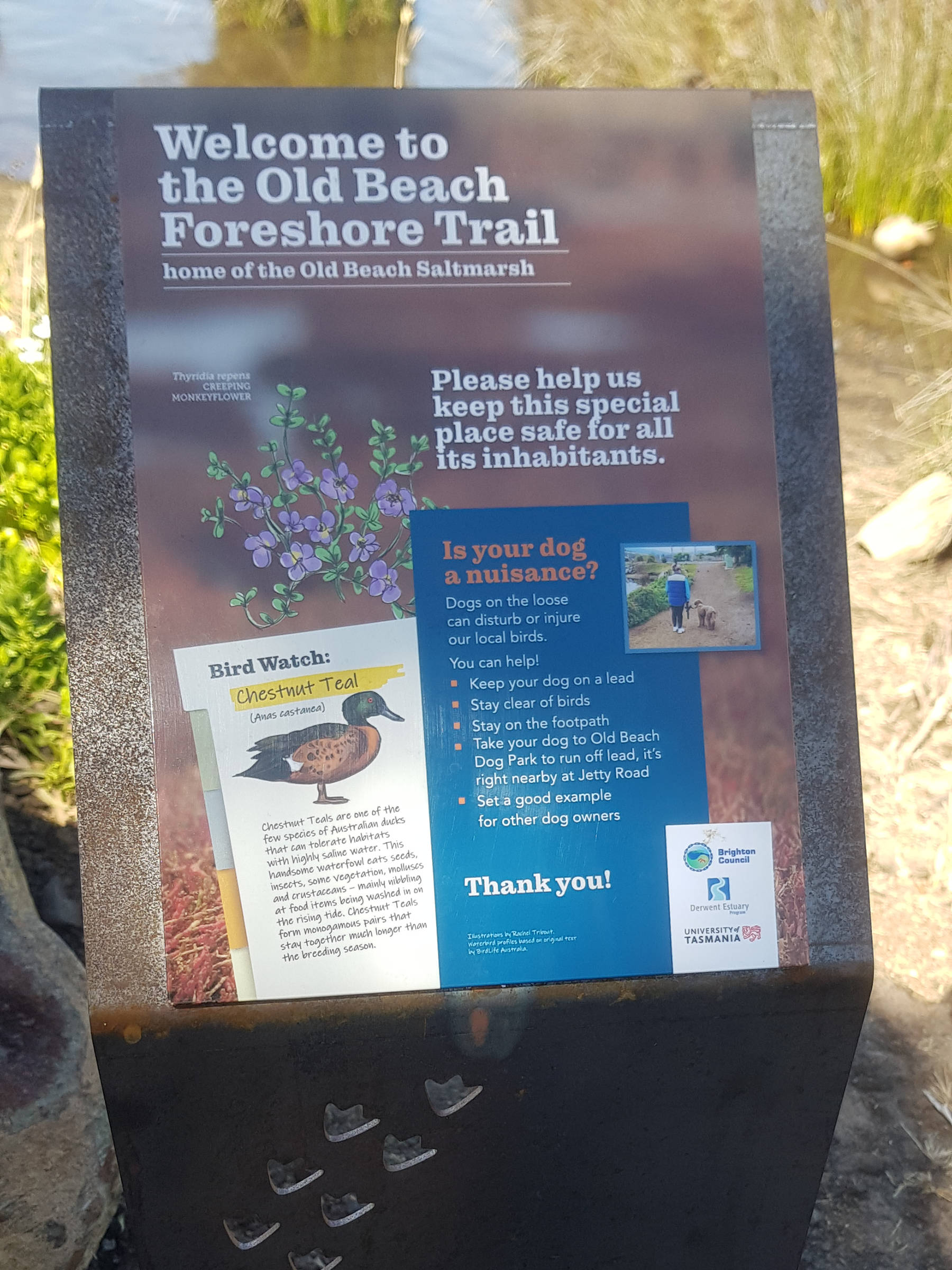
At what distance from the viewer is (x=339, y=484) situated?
4.18ft

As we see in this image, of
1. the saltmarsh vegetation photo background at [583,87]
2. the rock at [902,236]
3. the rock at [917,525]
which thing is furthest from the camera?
the rock at [902,236]

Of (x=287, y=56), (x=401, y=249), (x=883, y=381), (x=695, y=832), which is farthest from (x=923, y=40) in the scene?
(x=695, y=832)

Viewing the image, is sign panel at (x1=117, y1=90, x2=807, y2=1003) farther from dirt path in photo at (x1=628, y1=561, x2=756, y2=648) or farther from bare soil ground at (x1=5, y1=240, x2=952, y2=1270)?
bare soil ground at (x1=5, y1=240, x2=952, y2=1270)

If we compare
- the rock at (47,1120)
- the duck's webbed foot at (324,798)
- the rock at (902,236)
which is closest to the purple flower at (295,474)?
the duck's webbed foot at (324,798)

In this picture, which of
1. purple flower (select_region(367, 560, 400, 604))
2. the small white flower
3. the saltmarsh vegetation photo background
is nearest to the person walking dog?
the saltmarsh vegetation photo background

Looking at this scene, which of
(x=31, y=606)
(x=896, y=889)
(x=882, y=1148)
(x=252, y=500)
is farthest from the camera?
(x=896, y=889)

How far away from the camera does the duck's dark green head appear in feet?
Result: 4.18

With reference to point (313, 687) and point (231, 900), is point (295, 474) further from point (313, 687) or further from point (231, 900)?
point (231, 900)

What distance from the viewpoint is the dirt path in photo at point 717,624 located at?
4.31ft

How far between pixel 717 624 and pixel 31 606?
1625 millimetres

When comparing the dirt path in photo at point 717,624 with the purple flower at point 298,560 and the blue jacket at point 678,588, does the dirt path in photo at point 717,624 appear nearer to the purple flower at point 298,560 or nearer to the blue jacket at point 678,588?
the blue jacket at point 678,588

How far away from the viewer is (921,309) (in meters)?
3.54

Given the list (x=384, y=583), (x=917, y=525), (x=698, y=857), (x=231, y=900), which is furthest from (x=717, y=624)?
(x=917, y=525)

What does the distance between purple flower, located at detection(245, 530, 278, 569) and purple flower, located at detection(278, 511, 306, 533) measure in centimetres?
3
